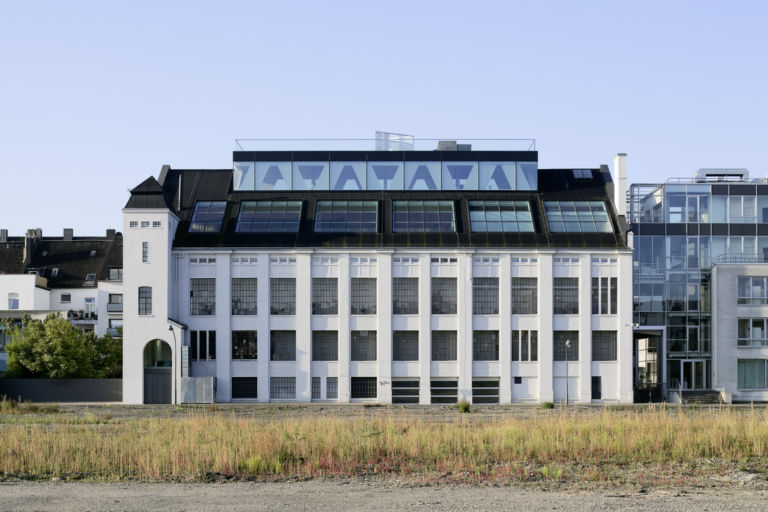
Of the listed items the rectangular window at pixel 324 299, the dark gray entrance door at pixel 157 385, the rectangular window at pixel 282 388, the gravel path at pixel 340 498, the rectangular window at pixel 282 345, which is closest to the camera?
the gravel path at pixel 340 498

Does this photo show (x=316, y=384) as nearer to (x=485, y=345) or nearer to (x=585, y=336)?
(x=485, y=345)

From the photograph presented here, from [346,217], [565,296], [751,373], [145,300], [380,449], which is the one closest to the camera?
[380,449]

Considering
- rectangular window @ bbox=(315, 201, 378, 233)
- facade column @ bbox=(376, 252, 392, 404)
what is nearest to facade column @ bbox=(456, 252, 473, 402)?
facade column @ bbox=(376, 252, 392, 404)

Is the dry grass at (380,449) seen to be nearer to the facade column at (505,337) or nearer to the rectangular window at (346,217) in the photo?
the facade column at (505,337)

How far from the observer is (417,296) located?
60250 mm

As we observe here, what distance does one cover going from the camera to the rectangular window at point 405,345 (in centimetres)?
6000

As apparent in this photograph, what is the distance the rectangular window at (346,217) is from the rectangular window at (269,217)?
162cm

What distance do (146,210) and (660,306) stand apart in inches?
1369

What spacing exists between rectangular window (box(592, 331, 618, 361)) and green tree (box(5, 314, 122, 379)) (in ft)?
110

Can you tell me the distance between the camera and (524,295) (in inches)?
2375

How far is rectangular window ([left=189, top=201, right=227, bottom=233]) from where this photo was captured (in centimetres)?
6160

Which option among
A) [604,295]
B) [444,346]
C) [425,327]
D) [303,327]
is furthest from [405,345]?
[604,295]

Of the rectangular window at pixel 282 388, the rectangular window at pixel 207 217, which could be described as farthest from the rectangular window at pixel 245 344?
the rectangular window at pixel 207 217

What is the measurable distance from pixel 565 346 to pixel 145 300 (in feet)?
89.5
